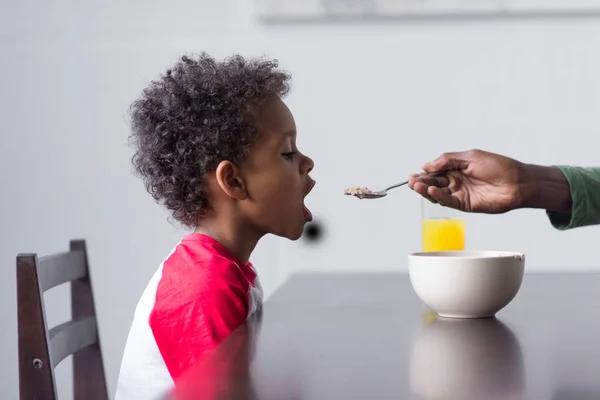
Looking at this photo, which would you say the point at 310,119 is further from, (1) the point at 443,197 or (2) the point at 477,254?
(2) the point at 477,254

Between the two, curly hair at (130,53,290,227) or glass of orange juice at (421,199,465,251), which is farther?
glass of orange juice at (421,199,465,251)

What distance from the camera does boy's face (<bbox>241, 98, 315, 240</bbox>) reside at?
1416 mm

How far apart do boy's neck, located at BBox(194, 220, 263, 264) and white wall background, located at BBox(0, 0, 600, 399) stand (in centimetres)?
Answer: 152

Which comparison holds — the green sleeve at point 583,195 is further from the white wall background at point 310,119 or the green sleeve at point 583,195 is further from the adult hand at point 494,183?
the white wall background at point 310,119

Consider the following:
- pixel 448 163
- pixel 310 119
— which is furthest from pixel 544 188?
pixel 310 119

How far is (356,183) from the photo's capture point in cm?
292

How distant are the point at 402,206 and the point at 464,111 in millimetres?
399

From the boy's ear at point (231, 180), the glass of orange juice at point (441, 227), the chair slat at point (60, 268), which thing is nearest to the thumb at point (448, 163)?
the glass of orange juice at point (441, 227)

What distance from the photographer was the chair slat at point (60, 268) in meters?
1.36

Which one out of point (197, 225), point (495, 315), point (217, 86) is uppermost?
point (217, 86)

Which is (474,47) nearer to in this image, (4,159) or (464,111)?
(464,111)

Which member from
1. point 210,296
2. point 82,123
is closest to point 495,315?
point 210,296

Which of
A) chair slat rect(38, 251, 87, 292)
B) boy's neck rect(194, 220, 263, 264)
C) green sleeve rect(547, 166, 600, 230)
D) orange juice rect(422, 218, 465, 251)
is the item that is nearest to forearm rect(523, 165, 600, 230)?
green sleeve rect(547, 166, 600, 230)

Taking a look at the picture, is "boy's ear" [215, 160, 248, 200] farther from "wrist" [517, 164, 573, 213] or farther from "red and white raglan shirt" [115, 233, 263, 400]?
"wrist" [517, 164, 573, 213]
